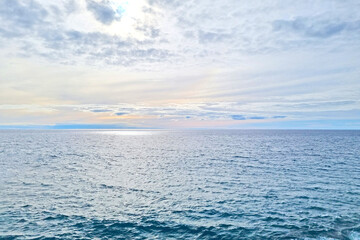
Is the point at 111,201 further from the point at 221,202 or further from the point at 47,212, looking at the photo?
the point at 221,202

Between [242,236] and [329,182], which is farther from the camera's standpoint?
[329,182]

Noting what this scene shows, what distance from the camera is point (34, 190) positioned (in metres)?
34.4

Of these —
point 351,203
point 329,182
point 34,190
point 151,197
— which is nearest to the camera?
point 351,203

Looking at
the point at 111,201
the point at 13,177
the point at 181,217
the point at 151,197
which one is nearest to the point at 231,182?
the point at 151,197

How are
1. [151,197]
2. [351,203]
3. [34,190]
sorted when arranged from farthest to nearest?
[34,190]
[151,197]
[351,203]

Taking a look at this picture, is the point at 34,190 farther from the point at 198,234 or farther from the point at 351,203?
the point at 351,203

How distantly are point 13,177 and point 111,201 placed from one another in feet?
81.2

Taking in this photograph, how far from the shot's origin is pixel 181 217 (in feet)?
81.1

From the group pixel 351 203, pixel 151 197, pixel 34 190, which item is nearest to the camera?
pixel 351 203

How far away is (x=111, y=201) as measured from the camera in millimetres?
29828

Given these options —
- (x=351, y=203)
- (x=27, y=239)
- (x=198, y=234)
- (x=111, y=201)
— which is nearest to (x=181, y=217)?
(x=198, y=234)

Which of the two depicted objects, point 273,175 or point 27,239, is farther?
point 273,175

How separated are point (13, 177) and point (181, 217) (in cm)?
3475

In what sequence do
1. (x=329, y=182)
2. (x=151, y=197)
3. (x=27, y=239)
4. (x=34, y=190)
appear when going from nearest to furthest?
(x=27, y=239), (x=151, y=197), (x=34, y=190), (x=329, y=182)
